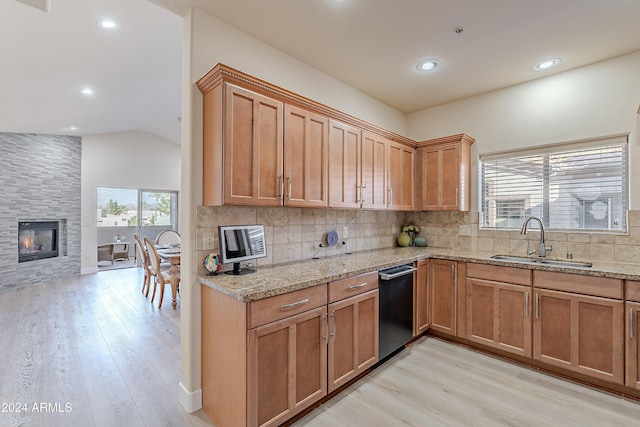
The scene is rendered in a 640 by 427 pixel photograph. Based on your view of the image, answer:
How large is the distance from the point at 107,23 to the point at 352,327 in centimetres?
335

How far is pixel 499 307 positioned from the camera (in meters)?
2.69

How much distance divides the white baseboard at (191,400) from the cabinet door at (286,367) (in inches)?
25.6

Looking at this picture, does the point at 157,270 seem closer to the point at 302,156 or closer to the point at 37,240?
the point at 302,156

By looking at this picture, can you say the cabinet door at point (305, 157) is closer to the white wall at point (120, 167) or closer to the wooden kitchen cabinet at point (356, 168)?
the wooden kitchen cabinet at point (356, 168)

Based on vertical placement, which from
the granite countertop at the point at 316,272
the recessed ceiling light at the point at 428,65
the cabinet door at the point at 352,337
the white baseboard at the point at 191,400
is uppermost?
Result: the recessed ceiling light at the point at 428,65

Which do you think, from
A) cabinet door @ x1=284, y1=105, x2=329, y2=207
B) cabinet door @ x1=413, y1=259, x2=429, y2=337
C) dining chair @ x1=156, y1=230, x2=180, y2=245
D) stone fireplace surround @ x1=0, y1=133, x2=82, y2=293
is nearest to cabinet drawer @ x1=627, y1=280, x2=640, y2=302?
cabinet door @ x1=413, y1=259, x2=429, y2=337

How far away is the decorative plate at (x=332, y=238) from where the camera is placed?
296 centimetres

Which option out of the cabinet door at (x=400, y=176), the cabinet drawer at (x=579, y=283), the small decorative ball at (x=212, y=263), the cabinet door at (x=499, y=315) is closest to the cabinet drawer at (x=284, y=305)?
the small decorative ball at (x=212, y=263)

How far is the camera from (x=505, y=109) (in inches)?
128

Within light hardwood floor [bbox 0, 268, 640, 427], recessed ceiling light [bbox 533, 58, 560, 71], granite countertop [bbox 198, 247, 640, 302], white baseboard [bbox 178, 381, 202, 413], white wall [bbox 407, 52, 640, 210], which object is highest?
recessed ceiling light [bbox 533, 58, 560, 71]

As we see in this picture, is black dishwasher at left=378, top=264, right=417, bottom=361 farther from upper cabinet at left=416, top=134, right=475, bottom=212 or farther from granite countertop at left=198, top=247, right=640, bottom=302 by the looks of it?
upper cabinet at left=416, top=134, right=475, bottom=212

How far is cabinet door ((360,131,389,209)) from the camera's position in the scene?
9.66 ft

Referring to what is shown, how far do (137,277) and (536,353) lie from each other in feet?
23.1

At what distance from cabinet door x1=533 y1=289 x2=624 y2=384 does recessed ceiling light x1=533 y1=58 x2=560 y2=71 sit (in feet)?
7.08
